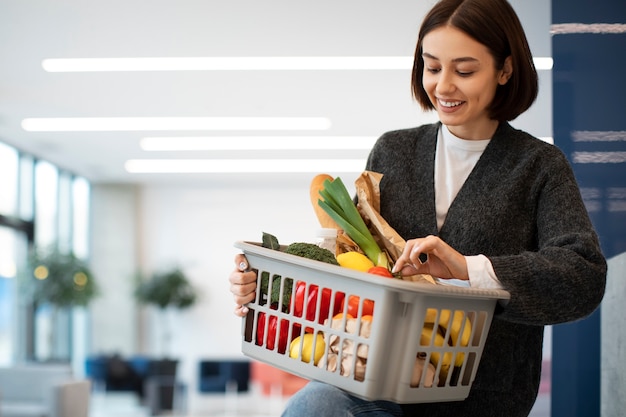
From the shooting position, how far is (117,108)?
927 centimetres

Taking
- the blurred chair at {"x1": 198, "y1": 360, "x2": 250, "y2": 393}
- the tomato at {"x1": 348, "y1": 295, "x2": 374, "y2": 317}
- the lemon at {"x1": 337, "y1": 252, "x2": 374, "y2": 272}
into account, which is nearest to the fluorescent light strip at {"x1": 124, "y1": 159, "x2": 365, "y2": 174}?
the blurred chair at {"x1": 198, "y1": 360, "x2": 250, "y2": 393}

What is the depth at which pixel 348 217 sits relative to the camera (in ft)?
5.10

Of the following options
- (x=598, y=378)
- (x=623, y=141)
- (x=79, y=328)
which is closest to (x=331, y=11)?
(x=623, y=141)

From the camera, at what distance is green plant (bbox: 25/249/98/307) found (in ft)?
35.7

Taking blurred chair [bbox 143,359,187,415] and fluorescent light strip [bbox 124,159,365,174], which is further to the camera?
fluorescent light strip [bbox 124,159,365,174]

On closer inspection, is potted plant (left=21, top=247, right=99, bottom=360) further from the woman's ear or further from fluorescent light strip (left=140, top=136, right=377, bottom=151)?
the woman's ear

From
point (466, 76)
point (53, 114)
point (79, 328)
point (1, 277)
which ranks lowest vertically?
point (79, 328)

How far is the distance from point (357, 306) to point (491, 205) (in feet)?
1.54

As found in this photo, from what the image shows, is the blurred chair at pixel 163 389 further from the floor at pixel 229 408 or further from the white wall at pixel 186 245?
the white wall at pixel 186 245

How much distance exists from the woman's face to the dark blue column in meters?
1.90

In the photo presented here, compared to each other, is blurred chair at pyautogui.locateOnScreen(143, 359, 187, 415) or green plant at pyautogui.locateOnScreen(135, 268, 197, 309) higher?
green plant at pyautogui.locateOnScreen(135, 268, 197, 309)

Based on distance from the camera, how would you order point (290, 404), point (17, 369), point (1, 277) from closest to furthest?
1. point (290, 404)
2. point (17, 369)
3. point (1, 277)

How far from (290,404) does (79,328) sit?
13657 mm

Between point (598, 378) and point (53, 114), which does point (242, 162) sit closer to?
point (53, 114)
